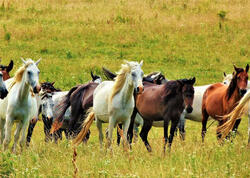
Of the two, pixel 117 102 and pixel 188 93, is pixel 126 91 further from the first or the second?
pixel 188 93

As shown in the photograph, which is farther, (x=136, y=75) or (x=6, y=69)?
(x=6, y=69)

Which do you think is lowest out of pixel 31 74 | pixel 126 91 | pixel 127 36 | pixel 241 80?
pixel 127 36

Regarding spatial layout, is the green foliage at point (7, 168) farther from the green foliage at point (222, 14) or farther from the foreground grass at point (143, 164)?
the green foliage at point (222, 14)

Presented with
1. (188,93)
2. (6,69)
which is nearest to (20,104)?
(188,93)

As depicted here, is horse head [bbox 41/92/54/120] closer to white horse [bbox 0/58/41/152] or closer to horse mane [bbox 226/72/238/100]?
white horse [bbox 0/58/41/152]

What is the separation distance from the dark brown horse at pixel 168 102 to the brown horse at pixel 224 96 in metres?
0.67

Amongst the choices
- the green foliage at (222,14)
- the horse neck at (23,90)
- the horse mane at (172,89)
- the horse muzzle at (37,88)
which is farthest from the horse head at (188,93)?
the green foliage at (222,14)

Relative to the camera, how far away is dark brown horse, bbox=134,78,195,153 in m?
10.1

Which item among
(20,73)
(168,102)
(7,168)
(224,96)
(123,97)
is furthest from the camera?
(224,96)

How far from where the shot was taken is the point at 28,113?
9.77 m

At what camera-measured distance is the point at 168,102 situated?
10.4 meters

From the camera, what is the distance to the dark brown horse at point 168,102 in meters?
10.1

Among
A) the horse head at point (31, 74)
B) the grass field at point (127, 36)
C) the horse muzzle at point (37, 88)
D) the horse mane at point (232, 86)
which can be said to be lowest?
the grass field at point (127, 36)

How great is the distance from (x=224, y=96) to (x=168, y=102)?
1.36 meters
